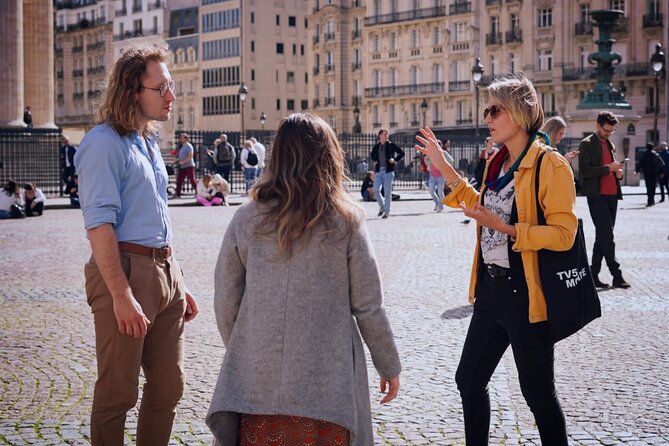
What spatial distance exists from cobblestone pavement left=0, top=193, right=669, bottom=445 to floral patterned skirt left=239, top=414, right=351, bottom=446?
178cm

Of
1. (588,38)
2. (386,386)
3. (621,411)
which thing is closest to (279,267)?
(386,386)

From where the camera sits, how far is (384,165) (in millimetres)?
22953

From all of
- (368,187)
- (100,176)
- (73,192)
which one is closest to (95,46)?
(368,187)

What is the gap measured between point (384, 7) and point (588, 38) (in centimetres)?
1938

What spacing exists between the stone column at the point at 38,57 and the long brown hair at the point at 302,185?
3894 cm

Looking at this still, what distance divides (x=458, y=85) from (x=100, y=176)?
3023 inches

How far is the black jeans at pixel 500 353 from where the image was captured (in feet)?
15.0

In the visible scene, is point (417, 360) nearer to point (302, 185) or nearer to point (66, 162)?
point (302, 185)

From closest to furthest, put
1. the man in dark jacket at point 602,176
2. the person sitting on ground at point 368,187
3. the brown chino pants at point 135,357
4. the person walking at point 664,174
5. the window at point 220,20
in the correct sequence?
the brown chino pants at point 135,357 → the man in dark jacket at point 602,176 → the person sitting on ground at point 368,187 → the person walking at point 664,174 → the window at point 220,20

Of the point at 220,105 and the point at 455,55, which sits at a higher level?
the point at 455,55

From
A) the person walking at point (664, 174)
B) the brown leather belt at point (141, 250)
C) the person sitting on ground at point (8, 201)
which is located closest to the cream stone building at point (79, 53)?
the person walking at point (664, 174)

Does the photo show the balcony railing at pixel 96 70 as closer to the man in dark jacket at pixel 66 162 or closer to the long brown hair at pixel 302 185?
the man in dark jacket at pixel 66 162

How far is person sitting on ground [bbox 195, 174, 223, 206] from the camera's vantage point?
2738cm

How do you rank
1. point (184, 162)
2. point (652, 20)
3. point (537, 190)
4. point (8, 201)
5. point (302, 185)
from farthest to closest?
point (652, 20) < point (184, 162) < point (8, 201) < point (537, 190) < point (302, 185)
